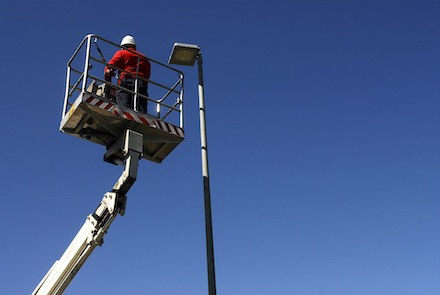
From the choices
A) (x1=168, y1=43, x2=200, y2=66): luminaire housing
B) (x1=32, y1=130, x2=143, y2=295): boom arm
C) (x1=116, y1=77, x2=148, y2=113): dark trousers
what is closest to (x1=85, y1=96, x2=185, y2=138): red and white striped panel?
(x1=32, y1=130, x2=143, y2=295): boom arm

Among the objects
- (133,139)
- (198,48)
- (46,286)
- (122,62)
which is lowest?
(46,286)

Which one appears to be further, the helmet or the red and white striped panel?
the helmet

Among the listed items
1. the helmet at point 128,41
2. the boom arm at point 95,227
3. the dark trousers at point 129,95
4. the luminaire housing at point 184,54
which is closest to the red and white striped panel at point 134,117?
the boom arm at point 95,227

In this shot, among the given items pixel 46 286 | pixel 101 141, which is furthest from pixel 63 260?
pixel 101 141

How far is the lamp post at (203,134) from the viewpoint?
8.36 metres

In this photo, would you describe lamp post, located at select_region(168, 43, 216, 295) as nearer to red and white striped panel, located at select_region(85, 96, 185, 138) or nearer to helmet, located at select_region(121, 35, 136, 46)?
red and white striped panel, located at select_region(85, 96, 185, 138)

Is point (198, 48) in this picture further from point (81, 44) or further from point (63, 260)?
point (63, 260)

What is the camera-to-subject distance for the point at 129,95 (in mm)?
9148

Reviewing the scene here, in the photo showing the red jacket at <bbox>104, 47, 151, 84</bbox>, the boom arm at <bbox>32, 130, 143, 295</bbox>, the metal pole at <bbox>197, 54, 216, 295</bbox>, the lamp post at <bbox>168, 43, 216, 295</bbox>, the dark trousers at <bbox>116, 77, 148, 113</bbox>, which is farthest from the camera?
the red jacket at <bbox>104, 47, 151, 84</bbox>

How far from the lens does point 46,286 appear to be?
28.0ft

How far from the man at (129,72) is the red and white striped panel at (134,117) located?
0.40m

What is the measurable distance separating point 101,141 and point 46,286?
2.67m

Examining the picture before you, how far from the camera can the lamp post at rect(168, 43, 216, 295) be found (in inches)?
329

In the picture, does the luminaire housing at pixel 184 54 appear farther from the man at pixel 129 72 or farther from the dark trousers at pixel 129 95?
the dark trousers at pixel 129 95
